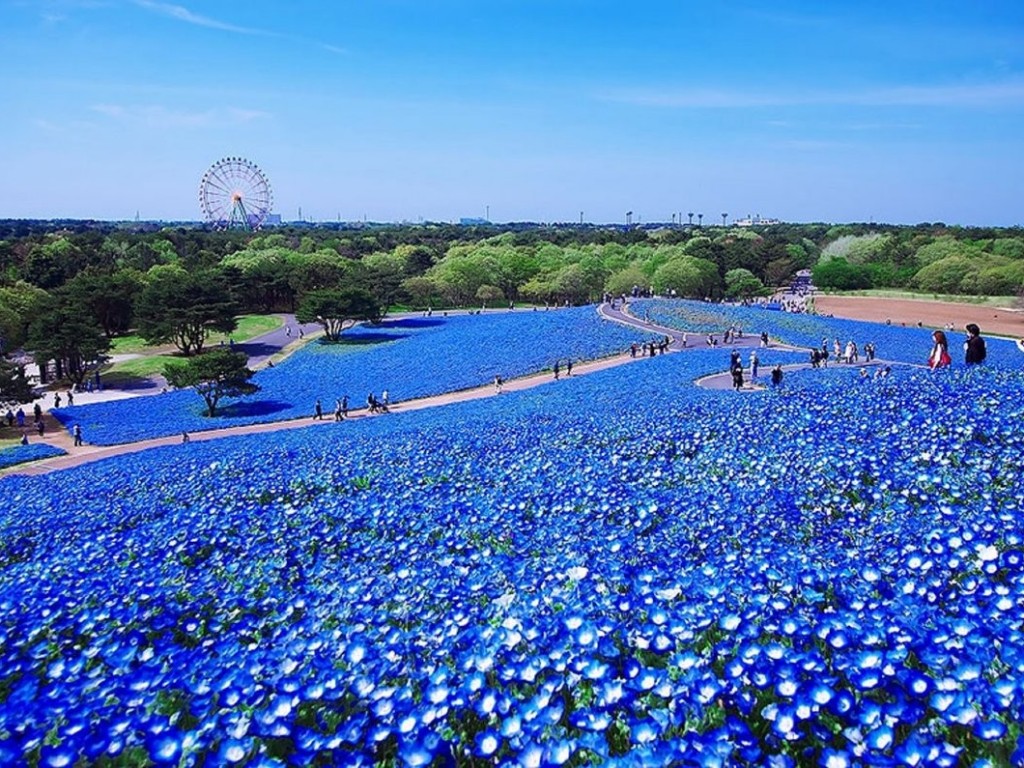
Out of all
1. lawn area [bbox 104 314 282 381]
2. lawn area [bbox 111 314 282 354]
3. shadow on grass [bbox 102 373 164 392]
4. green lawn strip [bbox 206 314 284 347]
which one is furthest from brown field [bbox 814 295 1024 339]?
shadow on grass [bbox 102 373 164 392]

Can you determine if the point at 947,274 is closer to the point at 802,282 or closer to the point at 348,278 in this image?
the point at 802,282

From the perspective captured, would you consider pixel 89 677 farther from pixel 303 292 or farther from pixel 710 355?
pixel 303 292

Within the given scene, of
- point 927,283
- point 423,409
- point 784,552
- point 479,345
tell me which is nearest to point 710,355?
point 423,409

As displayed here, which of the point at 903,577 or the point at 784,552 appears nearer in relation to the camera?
the point at 903,577

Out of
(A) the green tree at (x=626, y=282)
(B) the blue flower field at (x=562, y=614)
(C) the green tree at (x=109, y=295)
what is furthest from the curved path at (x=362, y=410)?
(A) the green tree at (x=626, y=282)

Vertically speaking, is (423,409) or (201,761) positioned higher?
(201,761)

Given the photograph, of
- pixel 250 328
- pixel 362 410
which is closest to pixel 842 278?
pixel 250 328
